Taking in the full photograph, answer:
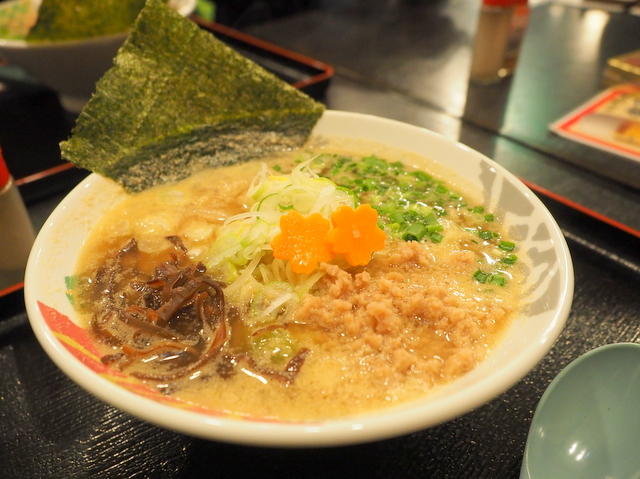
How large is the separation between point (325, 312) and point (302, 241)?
0.20 m

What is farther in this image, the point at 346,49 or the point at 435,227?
the point at 346,49

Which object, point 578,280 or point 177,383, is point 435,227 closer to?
point 578,280

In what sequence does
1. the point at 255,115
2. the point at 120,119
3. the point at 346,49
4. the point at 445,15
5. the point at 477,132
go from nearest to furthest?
the point at 120,119, the point at 255,115, the point at 477,132, the point at 346,49, the point at 445,15

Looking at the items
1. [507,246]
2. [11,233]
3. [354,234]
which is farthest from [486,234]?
[11,233]

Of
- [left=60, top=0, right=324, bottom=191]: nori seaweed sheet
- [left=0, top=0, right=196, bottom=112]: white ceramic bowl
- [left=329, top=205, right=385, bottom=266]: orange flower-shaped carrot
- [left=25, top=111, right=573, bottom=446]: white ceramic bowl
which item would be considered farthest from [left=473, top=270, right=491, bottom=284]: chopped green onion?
[left=0, top=0, right=196, bottom=112]: white ceramic bowl

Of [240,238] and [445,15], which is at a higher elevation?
[445,15]

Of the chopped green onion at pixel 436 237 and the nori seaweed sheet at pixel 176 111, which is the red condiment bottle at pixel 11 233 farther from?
the chopped green onion at pixel 436 237

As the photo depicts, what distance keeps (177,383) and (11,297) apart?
869mm

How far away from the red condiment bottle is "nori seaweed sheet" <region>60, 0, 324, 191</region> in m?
0.30

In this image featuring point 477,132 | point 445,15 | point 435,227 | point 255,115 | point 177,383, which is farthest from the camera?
point 445,15

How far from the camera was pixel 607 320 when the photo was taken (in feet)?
5.32

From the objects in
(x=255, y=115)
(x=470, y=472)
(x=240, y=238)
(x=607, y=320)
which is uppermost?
(x=255, y=115)

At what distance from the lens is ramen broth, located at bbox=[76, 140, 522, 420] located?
3.65 feet

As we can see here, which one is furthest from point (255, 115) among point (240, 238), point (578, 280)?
point (578, 280)
